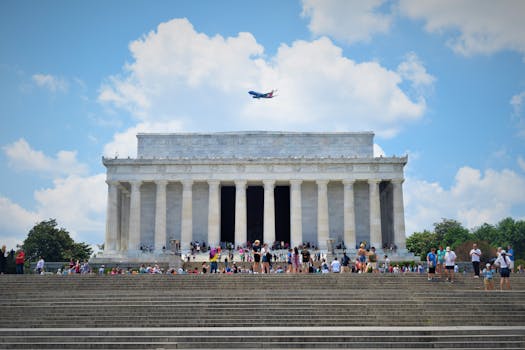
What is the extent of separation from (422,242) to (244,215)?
49.7 m

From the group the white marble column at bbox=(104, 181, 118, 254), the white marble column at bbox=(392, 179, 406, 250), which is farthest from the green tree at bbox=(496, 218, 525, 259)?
the white marble column at bbox=(104, 181, 118, 254)

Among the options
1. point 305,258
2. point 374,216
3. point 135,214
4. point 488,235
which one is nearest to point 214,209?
point 135,214

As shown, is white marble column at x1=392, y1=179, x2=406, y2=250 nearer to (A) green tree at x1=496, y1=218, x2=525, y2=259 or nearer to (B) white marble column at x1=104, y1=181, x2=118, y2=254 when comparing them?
(B) white marble column at x1=104, y1=181, x2=118, y2=254

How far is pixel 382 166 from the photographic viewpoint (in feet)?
173

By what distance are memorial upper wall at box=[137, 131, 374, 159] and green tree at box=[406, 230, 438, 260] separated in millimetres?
39387

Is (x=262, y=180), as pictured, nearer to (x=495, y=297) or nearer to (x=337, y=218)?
(x=337, y=218)

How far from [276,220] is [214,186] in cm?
927

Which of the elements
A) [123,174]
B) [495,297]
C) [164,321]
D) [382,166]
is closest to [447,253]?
[495,297]

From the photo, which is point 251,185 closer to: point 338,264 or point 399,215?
point 399,215

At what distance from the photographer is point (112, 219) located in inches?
2078

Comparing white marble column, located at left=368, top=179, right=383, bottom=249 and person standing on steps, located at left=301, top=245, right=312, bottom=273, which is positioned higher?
white marble column, located at left=368, top=179, right=383, bottom=249

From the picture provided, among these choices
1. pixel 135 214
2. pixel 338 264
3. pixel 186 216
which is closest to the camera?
pixel 338 264

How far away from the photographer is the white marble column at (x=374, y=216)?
52.0m

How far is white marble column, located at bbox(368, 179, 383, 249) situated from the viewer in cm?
5197
